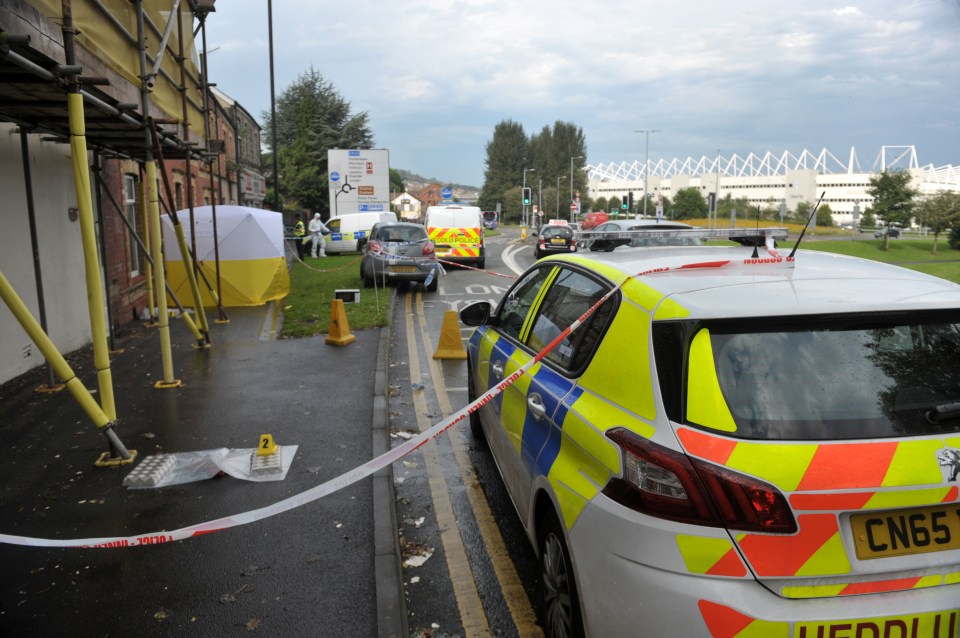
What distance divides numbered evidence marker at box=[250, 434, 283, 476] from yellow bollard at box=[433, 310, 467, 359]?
4.16 metres

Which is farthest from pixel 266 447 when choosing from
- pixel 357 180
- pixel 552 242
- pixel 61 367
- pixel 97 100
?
pixel 357 180

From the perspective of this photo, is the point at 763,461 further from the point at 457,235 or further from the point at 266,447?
the point at 457,235

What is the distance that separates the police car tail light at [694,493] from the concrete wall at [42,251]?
25.9 feet

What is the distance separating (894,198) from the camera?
38.3m

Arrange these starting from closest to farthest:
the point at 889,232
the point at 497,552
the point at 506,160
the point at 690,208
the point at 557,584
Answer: the point at 557,584 → the point at 497,552 → the point at 889,232 → the point at 690,208 → the point at 506,160

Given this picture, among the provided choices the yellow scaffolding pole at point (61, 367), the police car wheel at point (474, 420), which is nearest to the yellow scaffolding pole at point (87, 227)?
the yellow scaffolding pole at point (61, 367)

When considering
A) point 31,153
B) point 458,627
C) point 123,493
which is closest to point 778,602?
point 458,627

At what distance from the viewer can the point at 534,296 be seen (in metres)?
4.38

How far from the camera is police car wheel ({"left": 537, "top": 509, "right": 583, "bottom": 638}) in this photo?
107 inches

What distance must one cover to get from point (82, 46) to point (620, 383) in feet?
16.9

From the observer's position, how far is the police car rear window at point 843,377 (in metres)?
2.27

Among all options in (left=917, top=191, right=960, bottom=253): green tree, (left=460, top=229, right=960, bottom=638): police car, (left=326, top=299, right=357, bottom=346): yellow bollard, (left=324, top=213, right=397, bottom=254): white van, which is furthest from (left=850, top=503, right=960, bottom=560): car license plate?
(left=917, top=191, right=960, bottom=253): green tree

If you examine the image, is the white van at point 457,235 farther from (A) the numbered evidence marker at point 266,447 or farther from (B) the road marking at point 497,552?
(A) the numbered evidence marker at point 266,447

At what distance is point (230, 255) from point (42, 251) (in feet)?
16.3
